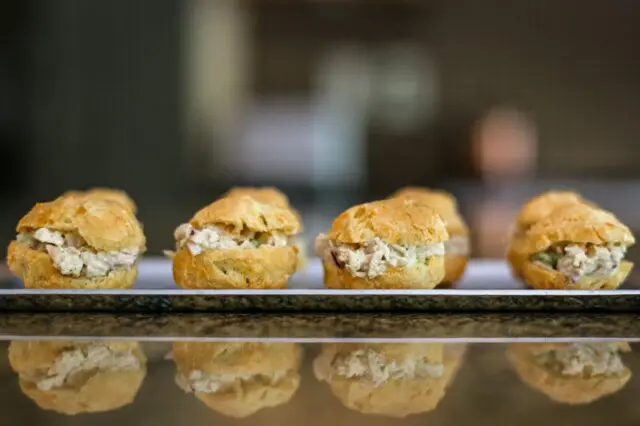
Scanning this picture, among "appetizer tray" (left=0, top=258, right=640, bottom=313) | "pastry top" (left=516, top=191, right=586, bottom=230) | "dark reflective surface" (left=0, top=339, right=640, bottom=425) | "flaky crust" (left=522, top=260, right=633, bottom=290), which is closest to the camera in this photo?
"dark reflective surface" (left=0, top=339, right=640, bottom=425)

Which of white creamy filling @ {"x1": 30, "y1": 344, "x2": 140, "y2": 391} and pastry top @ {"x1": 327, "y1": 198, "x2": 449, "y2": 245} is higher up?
pastry top @ {"x1": 327, "y1": 198, "x2": 449, "y2": 245}

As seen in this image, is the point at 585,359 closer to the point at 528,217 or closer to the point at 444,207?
the point at 528,217

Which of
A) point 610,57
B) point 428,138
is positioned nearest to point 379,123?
point 428,138

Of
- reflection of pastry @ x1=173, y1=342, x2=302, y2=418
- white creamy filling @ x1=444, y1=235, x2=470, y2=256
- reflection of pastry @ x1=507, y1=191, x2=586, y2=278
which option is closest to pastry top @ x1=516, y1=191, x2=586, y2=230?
reflection of pastry @ x1=507, y1=191, x2=586, y2=278

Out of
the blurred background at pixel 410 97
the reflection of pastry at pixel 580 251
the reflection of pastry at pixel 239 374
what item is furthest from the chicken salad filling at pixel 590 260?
the blurred background at pixel 410 97

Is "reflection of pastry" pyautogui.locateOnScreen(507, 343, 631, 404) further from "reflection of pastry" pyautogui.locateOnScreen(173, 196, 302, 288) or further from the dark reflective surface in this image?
"reflection of pastry" pyautogui.locateOnScreen(173, 196, 302, 288)

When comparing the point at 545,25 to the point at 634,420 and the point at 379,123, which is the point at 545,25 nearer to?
the point at 379,123
